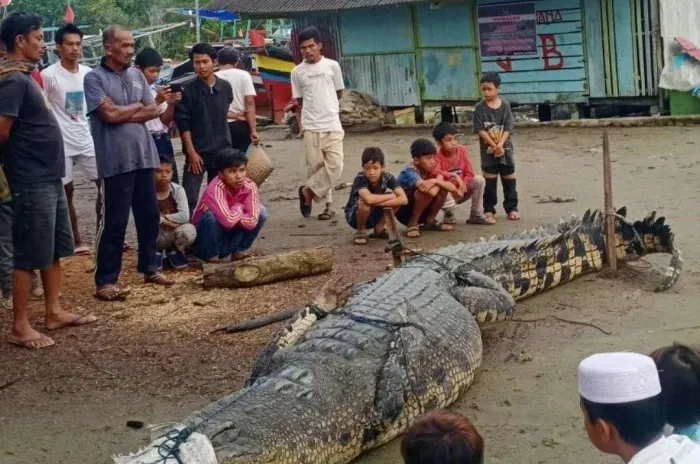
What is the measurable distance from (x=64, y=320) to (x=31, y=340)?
0.35 metres

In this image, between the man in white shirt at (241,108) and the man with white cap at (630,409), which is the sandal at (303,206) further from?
the man with white cap at (630,409)

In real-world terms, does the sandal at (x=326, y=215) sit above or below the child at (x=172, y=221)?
below

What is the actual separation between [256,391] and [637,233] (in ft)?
12.0

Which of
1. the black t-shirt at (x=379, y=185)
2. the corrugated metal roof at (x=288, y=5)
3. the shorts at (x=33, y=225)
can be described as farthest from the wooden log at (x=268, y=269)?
the corrugated metal roof at (x=288, y=5)

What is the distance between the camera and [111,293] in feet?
22.0

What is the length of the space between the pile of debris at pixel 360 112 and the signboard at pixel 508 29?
7.28ft

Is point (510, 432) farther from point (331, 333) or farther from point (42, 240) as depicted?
point (42, 240)

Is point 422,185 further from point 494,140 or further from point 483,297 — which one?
point 483,297

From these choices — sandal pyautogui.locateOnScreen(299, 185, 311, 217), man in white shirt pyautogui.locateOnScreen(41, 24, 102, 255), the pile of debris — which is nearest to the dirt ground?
sandal pyautogui.locateOnScreen(299, 185, 311, 217)

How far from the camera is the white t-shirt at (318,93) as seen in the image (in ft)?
30.4

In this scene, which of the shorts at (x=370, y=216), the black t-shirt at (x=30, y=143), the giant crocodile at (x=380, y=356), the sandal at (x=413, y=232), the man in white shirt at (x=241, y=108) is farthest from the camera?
the man in white shirt at (x=241, y=108)

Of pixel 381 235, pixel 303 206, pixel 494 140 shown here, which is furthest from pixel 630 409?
pixel 303 206

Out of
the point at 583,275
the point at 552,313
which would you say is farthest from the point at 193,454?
the point at 583,275

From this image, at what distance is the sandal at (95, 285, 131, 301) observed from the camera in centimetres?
670
